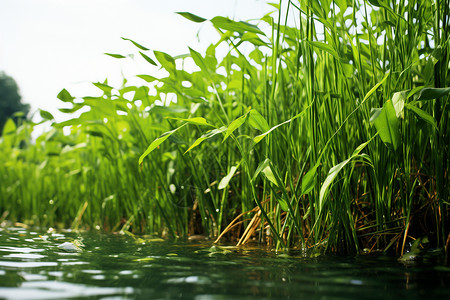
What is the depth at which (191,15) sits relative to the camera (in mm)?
1231

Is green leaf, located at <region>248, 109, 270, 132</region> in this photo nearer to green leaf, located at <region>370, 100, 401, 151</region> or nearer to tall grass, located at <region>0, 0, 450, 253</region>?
tall grass, located at <region>0, 0, 450, 253</region>

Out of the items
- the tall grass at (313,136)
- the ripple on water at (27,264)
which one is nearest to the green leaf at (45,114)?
the tall grass at (313,136)

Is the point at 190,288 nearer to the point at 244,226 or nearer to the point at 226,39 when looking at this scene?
the point at 244,226

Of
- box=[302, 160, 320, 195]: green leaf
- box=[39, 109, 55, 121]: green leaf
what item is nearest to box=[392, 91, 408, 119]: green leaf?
box=[302, 160, 320, 195]: green leaf

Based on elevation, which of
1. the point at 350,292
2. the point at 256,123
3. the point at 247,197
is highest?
the point at 256,123

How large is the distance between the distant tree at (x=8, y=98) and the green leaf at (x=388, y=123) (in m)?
21.0

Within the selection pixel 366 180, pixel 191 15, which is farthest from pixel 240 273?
Answer: pixel 191 15

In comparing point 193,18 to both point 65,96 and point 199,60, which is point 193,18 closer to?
point 199,60

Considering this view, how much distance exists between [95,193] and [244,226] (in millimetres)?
1291

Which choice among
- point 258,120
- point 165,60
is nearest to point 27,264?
point 258,120

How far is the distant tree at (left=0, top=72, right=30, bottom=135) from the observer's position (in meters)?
19.3

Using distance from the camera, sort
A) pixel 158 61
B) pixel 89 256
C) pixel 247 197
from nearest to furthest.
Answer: pixel 89 256 < pixel 158 61 < pixel 247 197

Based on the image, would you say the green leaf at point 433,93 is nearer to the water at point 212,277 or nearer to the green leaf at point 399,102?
the green leaf at point 399,102

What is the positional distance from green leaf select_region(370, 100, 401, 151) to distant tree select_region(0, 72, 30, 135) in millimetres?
21036
